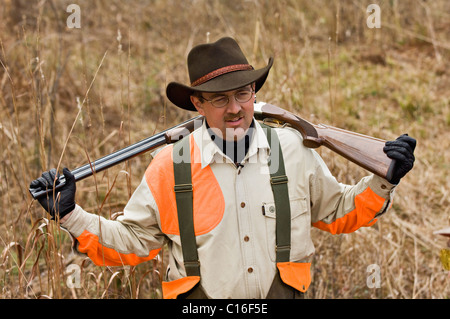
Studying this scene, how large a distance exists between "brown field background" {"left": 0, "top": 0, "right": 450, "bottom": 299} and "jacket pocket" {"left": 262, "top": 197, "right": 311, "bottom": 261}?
115 centimetres

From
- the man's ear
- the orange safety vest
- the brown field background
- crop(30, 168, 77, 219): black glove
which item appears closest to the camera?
crop(30, 168, 77, 219): black glove

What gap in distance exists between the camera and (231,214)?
2641 mm

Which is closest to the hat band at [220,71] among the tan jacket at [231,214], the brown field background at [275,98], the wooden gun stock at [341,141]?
the tan jacket at [231,214]

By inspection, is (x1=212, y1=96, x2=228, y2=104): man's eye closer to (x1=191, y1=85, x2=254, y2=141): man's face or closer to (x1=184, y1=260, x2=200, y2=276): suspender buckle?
(x1=191, y1=85, x2=254, y2=141): man's face

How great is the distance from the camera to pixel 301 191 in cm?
270

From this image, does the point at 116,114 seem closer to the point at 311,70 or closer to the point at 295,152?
the point at 311,70

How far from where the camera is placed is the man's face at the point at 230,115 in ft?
8.71

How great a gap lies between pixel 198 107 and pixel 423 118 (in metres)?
4.16

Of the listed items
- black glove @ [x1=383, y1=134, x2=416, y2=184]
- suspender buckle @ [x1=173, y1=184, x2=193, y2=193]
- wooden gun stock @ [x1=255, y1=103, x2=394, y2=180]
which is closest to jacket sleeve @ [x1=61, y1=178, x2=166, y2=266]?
suspender buckle @ [x1=173, y1=184, x2=193, y2=193]

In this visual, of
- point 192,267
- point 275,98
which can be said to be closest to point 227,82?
point 192,267

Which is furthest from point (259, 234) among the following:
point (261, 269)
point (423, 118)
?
point (423, 118)

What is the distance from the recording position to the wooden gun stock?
269 cm

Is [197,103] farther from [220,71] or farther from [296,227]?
[296,227]

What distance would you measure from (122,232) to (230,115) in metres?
0.78
